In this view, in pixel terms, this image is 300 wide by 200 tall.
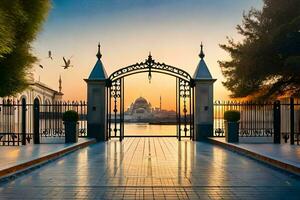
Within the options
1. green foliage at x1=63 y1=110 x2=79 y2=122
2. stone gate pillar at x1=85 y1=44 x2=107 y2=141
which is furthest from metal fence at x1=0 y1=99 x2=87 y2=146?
green foliage at x1=63 y1=110 x2=79 y2=122

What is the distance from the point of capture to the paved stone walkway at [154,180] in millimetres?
7488

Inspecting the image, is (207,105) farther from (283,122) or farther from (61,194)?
(61,194)

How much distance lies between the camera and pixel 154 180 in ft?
29.4

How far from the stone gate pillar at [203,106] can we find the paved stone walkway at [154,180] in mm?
8942

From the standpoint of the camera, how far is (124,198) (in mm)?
7184

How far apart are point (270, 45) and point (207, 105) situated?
5.73m

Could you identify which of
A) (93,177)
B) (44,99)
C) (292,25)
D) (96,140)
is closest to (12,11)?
(93,177)

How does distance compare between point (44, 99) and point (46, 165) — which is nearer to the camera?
point (46, 165)

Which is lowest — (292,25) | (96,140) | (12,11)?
(96,140)

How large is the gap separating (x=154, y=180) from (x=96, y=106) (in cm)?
1345

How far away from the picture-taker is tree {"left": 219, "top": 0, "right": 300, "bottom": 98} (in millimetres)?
16594

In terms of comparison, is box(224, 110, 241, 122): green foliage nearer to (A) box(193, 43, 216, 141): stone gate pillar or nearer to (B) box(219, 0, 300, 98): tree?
(B) box(219, 0, 300, 98): tree

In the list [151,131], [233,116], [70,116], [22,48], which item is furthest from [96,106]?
[151,131]

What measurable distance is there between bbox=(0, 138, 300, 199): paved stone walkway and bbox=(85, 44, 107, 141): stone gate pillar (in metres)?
9.01
